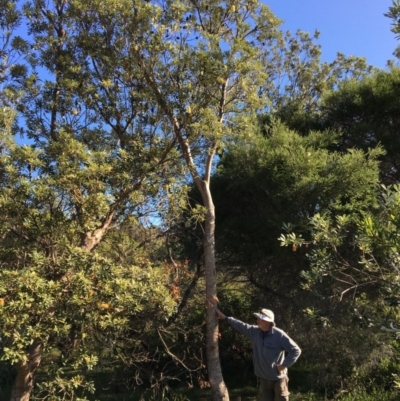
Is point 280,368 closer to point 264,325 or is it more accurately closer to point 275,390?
point 275,390

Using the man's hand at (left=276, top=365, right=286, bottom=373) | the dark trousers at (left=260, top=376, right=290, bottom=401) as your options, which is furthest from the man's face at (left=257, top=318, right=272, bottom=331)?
the dark trousers at (left=260, top=376, right=290, bottom=401)

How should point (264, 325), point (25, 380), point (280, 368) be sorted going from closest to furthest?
point (280, 368)
point (264, 325)
point (25, 380)

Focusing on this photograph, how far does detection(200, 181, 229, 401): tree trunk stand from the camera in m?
6.57

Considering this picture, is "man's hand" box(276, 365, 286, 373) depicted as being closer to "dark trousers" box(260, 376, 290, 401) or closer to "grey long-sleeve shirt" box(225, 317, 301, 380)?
"grey long-sleeve shirt" box(225, 317, 301, 380)

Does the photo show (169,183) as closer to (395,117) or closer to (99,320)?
(99,320)

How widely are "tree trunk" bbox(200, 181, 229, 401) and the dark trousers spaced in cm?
136

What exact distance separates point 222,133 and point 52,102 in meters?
2.43

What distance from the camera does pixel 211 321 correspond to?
22.1 feet

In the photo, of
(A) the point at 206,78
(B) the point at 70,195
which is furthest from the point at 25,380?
(A) the point at 206,78

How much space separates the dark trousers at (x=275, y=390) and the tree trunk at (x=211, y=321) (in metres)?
1.36

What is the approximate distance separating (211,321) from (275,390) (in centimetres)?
173

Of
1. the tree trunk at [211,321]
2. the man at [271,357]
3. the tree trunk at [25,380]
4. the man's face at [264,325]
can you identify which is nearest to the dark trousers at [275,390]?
the man at [271,357]

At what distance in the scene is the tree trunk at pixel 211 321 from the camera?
6.57 m

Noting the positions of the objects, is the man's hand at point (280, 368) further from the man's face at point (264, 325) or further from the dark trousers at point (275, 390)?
the man's face at point (264, 325)
